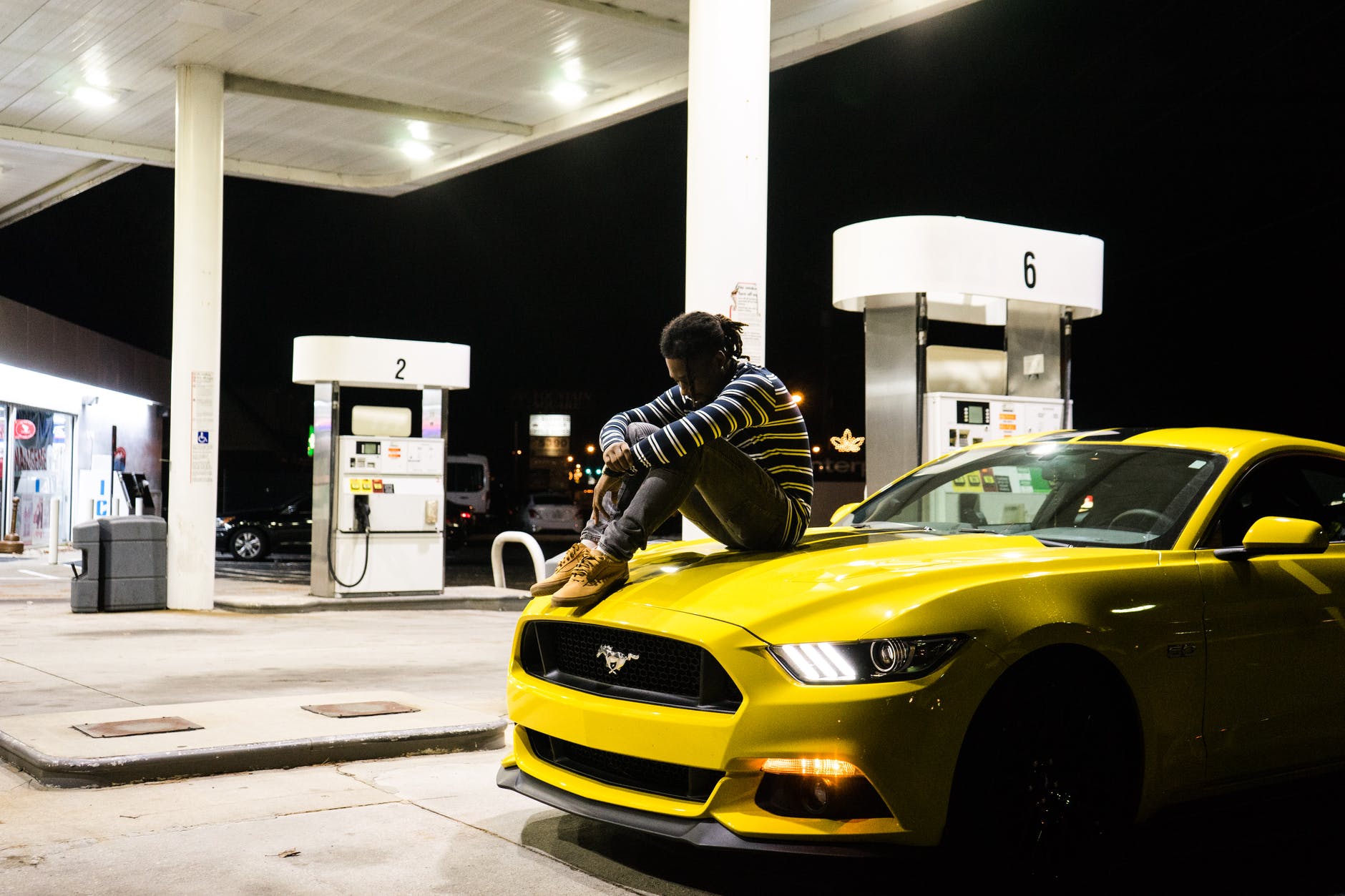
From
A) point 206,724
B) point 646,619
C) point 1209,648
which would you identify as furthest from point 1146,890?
point 206,724

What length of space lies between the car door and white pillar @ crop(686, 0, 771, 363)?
4181 mm

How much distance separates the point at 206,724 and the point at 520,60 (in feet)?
33.1

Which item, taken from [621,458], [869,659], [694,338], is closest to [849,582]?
[869,659]

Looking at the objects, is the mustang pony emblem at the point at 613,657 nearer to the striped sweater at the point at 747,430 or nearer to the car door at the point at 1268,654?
the striped sweater at the point at 747,430

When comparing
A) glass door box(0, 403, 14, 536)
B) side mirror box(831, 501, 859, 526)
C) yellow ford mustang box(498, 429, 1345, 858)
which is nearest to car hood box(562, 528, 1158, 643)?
yellow ford mustang box(498, 429, 1345, 858)

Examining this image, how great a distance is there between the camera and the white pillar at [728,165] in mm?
8258

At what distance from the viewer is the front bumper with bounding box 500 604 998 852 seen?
→ 3.36m

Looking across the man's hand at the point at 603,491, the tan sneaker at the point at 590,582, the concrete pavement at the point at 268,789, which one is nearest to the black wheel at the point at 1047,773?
the concrete pavement at the point at 268,789

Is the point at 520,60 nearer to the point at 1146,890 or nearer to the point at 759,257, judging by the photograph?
the point at 759,257

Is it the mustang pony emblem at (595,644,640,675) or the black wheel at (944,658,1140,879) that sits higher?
the mustang pony emblem at (595,644,640,675)

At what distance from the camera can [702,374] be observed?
4.82 m

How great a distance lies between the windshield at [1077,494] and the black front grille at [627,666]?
1.43 meters

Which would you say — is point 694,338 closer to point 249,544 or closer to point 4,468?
point 249,544

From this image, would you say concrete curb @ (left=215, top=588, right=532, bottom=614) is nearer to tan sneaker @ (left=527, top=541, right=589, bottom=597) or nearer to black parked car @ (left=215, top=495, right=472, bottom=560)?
tan sneaker @ (left=527, top=541, right=589, bottom=597)
